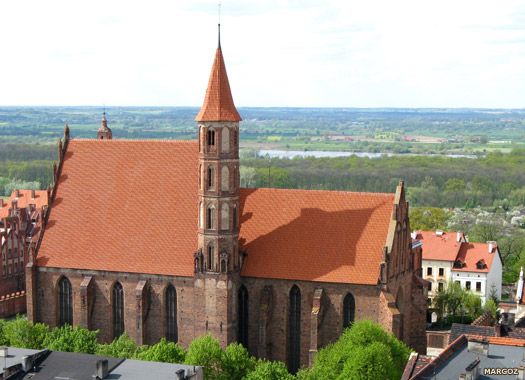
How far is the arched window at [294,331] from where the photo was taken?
62531mm

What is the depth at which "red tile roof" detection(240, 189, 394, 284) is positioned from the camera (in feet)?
201

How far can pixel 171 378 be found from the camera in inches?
1897

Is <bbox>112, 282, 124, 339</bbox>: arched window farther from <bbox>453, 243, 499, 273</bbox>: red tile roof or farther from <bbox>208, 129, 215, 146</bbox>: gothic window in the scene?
<bbox>453, 243, 499, 273</bbox>: red tile roof

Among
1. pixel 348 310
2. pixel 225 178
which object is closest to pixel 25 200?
pixel 225 178

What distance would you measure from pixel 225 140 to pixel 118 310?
1654 cm

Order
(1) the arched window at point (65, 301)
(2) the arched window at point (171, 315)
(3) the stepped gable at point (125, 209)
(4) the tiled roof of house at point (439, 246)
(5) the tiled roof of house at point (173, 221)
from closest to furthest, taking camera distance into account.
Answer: (5) the tiled roof of house at point (173, 221) → (2) the arched window at point (171, 315) → (3) the stepped gable at point (125, 209) → (1) the arched window at point (65, 301) → (4) the tiled roof of house at point (439, 246)

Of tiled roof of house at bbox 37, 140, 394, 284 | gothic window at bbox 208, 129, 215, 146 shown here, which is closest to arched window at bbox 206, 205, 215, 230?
tiled roof of house at bbox 37, 140, 394, 284

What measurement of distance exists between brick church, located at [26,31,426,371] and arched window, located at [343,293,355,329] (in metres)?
0.08

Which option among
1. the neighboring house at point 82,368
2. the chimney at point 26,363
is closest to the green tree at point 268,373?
the neighboring house at point 82,368

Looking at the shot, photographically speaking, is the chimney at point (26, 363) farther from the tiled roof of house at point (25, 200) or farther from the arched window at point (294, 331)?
the tiled roof of house at point (25, 200)

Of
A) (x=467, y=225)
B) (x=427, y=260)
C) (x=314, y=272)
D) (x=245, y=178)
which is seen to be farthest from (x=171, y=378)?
(x=245, y=178)

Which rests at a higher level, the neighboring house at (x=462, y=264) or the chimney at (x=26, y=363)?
the chimney at (x=26, y=363)

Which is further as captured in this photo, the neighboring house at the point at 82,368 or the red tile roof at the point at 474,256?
the red tile roof at the point at 474,256
